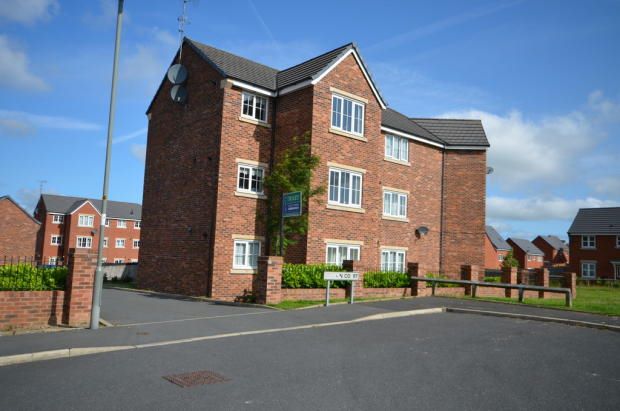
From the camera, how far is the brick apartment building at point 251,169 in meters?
19.2

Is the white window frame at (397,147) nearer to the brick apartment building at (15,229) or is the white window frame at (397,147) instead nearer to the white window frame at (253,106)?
the white window frame at (253,106)

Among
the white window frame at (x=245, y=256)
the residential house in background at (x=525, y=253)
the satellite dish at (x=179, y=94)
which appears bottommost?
the white window frame at (x=245, y=256)

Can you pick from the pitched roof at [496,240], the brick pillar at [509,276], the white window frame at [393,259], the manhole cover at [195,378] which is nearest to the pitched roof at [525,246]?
the pitched roof at [496,240]

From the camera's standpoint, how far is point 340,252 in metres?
20.4

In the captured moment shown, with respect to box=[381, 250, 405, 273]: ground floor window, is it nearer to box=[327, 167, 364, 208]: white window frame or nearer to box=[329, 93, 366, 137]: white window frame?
box=[327, 167, 364, 208]: white window frame

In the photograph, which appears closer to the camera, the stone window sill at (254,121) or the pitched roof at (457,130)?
the stone window sill at (254,121)

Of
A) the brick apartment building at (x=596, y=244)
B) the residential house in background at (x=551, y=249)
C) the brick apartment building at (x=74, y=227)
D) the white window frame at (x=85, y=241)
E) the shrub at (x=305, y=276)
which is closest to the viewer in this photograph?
the shrub at (x=305, y=276)

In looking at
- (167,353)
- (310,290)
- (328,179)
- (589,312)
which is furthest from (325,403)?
(328,179)

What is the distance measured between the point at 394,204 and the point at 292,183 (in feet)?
26.5

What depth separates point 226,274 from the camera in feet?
61.4

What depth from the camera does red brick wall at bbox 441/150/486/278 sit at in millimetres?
27094

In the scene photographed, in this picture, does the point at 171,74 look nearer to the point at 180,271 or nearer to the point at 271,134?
the point at 271,134

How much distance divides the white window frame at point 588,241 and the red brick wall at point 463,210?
3458cm

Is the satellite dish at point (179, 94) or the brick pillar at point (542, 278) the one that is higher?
the satellite dish at point (179, 94)
